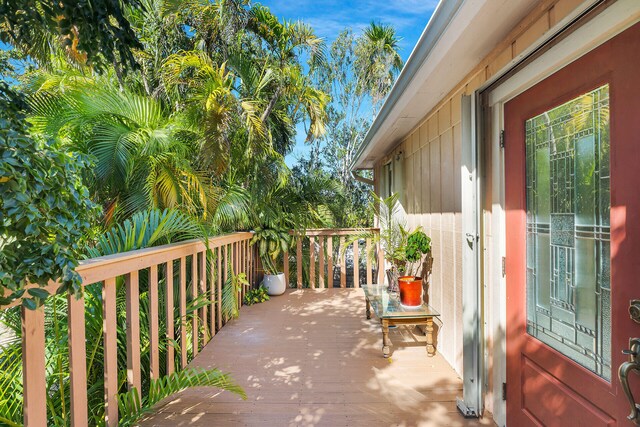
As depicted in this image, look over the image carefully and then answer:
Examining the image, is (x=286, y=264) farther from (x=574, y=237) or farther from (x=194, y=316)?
(x=574, y=237)

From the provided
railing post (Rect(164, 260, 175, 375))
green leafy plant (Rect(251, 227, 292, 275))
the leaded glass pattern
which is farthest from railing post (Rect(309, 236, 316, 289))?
the leaded glass pattern

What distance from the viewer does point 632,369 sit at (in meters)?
1.05

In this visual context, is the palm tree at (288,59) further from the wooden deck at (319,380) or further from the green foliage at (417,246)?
the wooden deck at (319,380)

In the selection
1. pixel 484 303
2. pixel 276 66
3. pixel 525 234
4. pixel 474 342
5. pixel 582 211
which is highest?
pixel 276 66

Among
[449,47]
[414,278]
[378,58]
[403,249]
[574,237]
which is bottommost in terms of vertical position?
[414,278]

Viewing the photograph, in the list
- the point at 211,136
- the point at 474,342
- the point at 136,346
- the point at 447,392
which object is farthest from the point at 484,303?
the point at 211,136

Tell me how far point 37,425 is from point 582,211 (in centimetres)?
224

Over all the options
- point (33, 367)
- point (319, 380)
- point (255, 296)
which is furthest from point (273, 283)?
point (33, 367)

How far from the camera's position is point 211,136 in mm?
3441

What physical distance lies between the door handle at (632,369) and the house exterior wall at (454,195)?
88 cm

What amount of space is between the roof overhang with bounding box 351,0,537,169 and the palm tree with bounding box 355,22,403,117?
8.96 meters

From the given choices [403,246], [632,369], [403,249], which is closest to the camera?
[632,369]

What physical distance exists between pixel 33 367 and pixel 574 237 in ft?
7.08

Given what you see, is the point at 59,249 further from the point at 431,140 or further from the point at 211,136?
the point at 431,140
